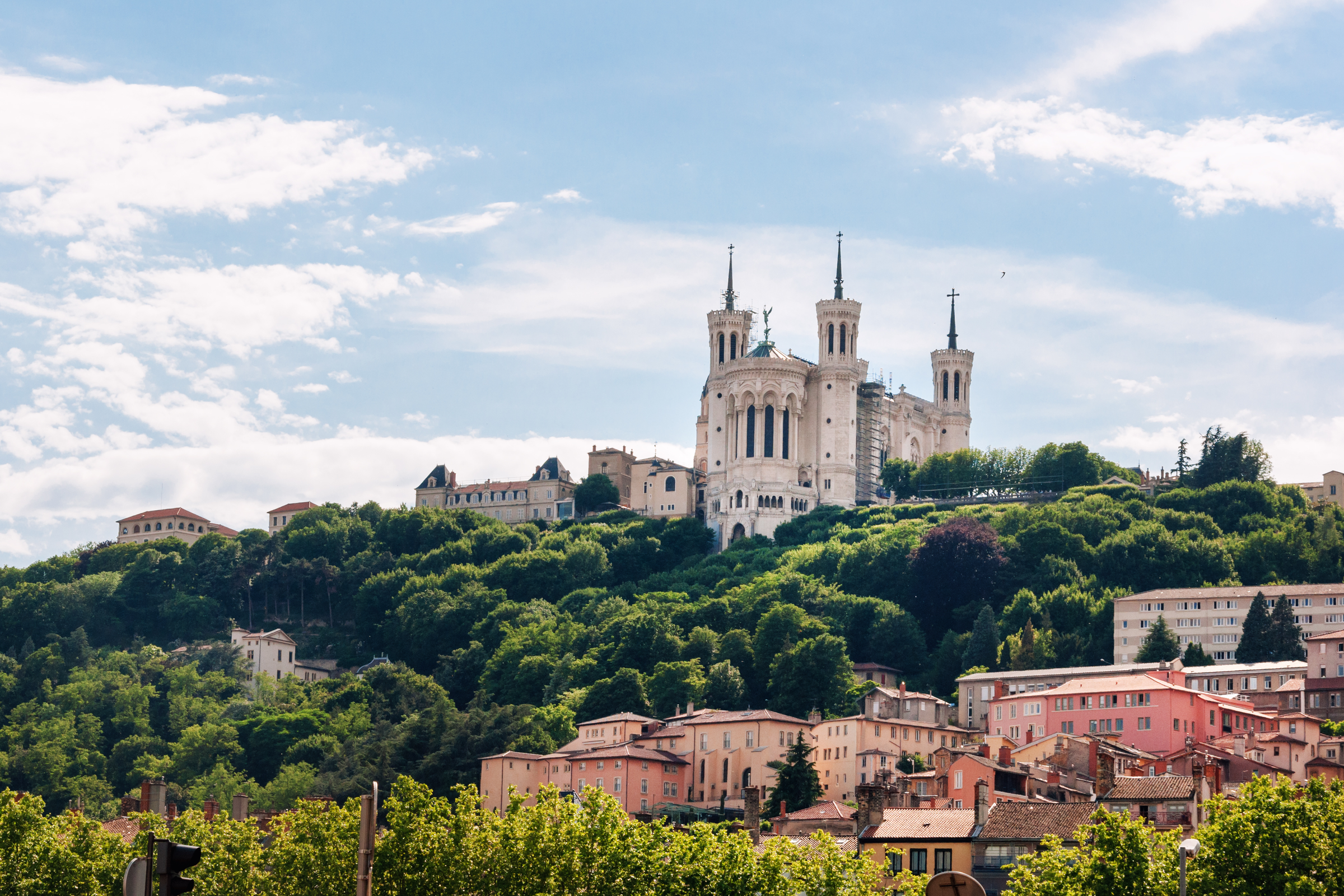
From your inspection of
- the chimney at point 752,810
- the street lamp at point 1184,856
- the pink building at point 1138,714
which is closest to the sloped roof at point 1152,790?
the chimney at point 752,810

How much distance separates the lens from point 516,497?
6703 inches

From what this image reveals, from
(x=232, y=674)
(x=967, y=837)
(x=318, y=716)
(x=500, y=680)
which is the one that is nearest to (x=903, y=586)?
(x=500, y=680)

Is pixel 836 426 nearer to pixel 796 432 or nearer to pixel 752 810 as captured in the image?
pixel 796 432

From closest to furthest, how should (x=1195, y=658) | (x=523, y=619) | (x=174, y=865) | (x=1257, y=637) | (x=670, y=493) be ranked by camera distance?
(x=174, y=865) < (x=1195, y=658) < (x=1257, y=637) < (x=523, y=619) < (x=670, y=493)

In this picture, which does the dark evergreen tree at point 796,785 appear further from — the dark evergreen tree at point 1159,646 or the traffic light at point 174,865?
the traffic light at point 174,865

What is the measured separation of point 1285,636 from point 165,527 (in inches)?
3970

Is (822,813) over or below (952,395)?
below

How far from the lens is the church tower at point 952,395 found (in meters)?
171

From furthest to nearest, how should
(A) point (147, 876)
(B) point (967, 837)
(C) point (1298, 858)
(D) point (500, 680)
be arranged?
(D) point (500, 680) < (B) point (967, 837) < (C) point (1298, 858) < (A) point (147, 876)

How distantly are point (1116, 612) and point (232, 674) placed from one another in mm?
60230

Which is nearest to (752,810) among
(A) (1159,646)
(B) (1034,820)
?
(B) (1034,820)

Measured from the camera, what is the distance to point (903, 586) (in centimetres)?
13050

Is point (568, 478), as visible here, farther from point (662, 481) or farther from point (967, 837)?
point (967, 837)

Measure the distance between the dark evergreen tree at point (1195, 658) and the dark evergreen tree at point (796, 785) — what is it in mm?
29616
